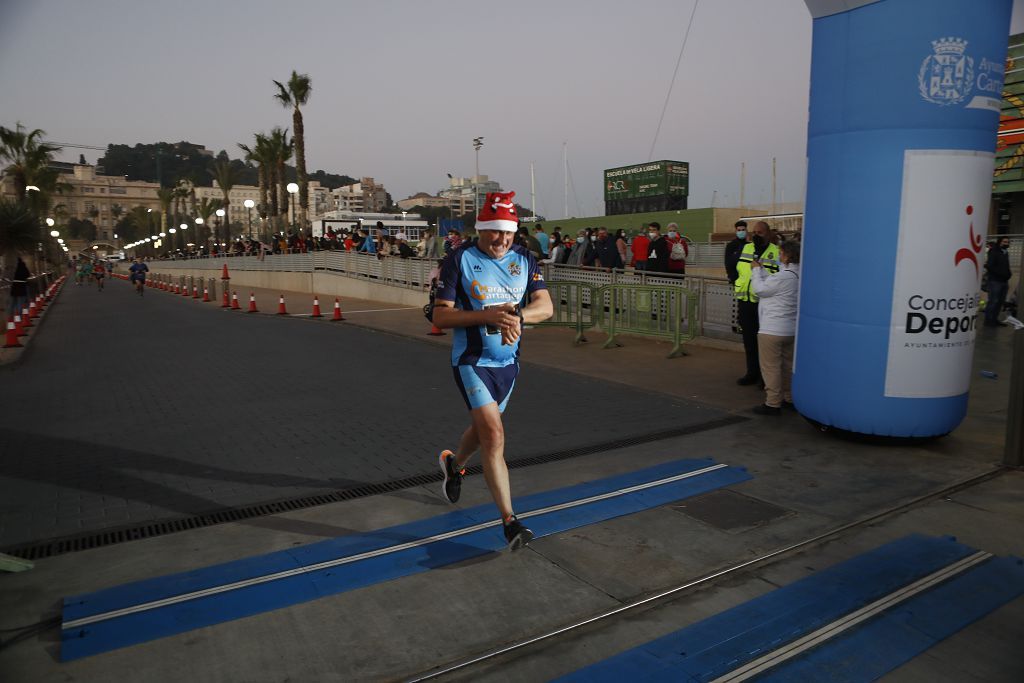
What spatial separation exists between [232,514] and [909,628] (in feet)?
13.7

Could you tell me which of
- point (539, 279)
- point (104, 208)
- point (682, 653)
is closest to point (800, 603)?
point (682, 653)

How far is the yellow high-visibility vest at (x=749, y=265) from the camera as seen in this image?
289 inches

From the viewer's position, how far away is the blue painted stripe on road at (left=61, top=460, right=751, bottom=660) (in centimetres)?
330

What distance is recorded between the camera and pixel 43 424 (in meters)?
7.38

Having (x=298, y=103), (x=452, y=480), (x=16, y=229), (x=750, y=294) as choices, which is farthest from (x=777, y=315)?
(x=298, y=103)

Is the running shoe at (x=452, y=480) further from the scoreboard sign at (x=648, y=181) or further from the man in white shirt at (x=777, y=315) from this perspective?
the scoreboard sign at (x=648, y=181)

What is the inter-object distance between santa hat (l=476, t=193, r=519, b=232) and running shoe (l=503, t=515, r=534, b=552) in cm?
173

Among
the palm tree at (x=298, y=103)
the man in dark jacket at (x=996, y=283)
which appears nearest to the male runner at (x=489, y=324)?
the man in dark jacket at (x=996, y=283)

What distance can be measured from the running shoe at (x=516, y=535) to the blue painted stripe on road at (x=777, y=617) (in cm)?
98

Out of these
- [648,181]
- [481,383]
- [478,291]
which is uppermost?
[648,181]

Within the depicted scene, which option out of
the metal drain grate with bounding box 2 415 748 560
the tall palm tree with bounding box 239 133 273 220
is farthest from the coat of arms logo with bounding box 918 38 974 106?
the tall palm tree with bounding box 239 133 273 220

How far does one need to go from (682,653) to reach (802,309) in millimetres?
4041

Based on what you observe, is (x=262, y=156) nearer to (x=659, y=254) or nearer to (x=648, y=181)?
(x=648, y=181)

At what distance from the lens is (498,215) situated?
3965 mm
